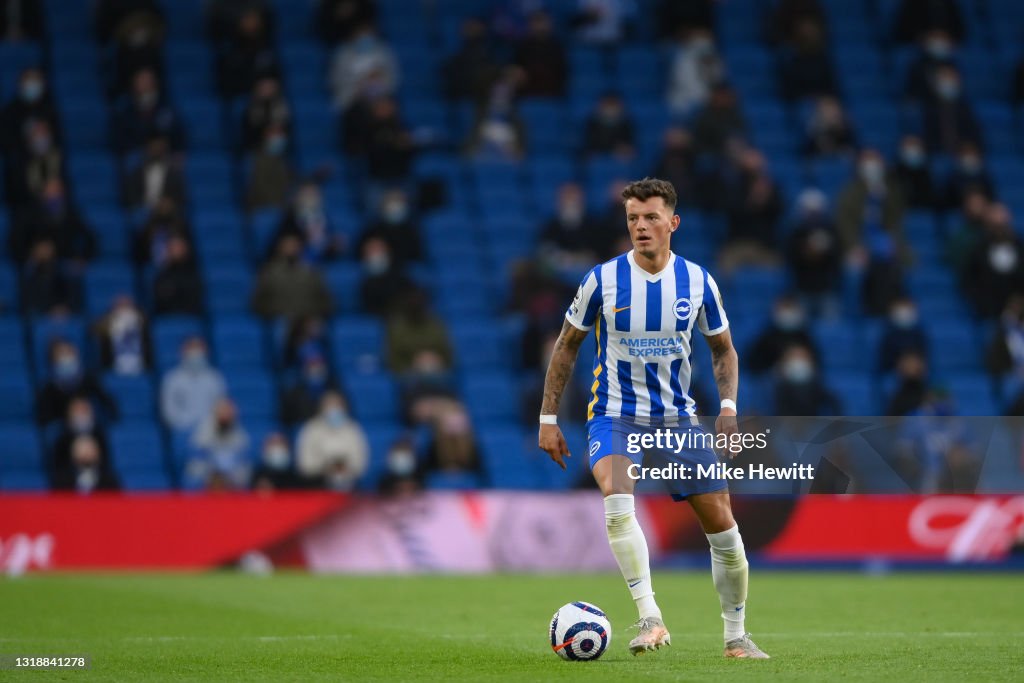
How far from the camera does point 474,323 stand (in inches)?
835

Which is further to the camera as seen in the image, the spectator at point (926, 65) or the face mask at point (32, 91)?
the spectator at point (926, 65)

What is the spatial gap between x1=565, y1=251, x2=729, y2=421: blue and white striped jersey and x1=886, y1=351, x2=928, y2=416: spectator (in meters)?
12.0

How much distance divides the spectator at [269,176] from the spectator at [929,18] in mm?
10185

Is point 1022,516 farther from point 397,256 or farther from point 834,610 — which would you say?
point 397,256

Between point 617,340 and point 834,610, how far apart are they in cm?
483

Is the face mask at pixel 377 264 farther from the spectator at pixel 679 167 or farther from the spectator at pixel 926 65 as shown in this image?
the spectator at pixel 926 65

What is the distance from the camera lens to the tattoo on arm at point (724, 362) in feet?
27.6

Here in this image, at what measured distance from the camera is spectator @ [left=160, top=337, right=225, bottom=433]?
1911cm

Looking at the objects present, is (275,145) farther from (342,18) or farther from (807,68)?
(807,68)

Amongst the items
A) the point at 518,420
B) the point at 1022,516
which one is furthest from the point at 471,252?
the point at 1022,516

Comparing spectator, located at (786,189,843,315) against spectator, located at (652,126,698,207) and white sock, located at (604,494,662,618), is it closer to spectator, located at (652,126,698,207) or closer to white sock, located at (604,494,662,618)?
spectator, located at (652,126,698,207)

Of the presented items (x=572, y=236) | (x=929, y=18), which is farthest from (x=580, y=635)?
(x=929, y=18)

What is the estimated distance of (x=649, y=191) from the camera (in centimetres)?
824

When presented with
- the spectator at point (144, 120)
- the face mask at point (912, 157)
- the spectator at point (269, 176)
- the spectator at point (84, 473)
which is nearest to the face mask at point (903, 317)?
the face mask at point (912, 157)
